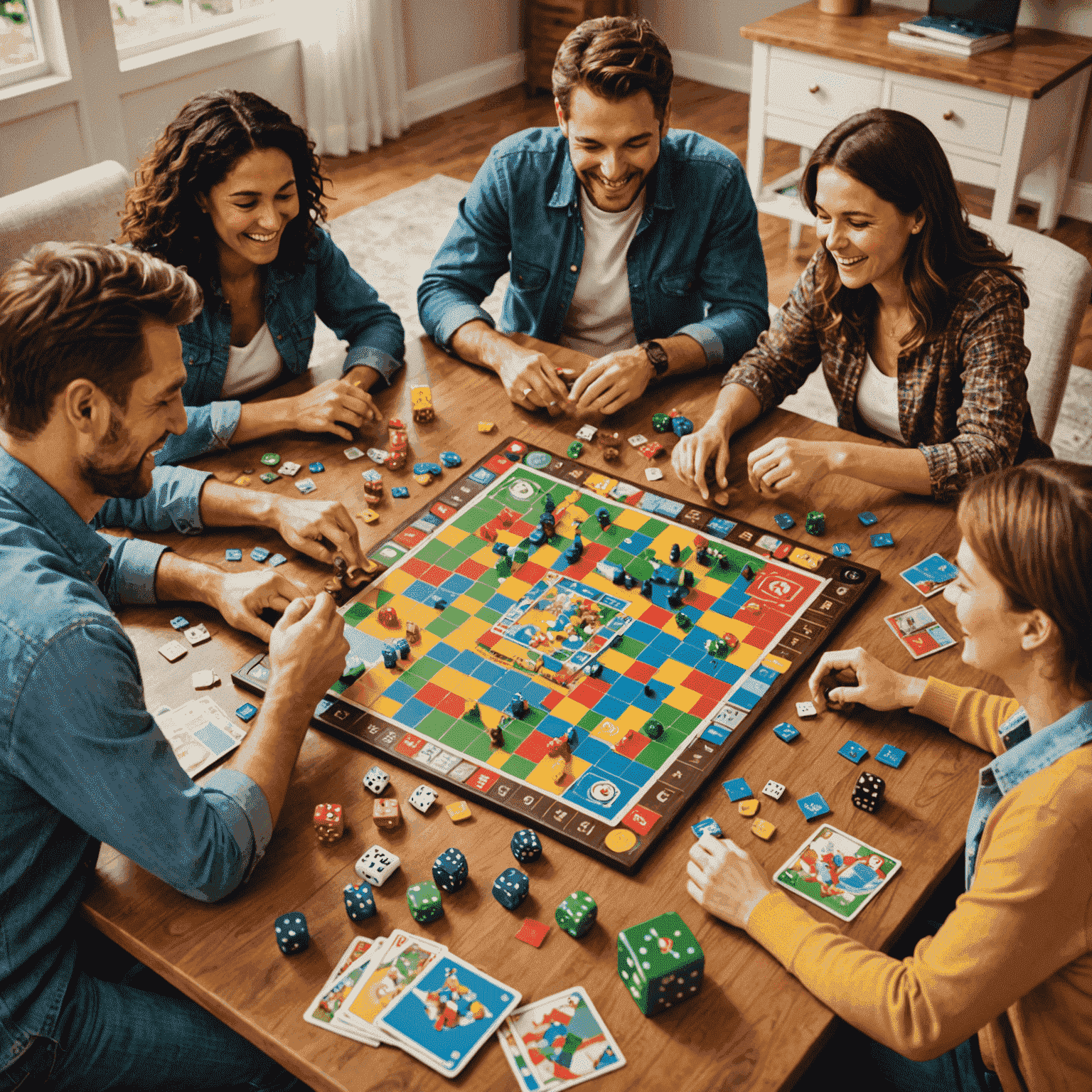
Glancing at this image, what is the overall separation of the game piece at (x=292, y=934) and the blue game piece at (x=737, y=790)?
1.79 ft

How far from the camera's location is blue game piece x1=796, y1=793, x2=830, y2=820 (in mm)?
1416

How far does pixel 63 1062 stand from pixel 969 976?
108cm

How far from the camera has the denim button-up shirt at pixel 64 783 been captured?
1261 millimetres

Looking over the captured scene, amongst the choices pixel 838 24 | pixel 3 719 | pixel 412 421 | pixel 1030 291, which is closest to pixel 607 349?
pixel 412 421

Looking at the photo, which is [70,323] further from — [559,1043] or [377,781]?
[559,1043]

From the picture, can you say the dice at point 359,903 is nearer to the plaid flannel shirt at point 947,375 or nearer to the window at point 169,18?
the plaid flannel shirt at point 947,375

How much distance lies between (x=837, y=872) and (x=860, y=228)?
1218 mm

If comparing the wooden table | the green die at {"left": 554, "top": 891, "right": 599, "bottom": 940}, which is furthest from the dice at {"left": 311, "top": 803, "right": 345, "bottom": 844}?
the green die at {"left": 554, "top": 891, "right": 599, "bottom": 940}

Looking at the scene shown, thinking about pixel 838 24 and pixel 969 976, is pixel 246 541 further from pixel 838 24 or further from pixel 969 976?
pixel 838 24

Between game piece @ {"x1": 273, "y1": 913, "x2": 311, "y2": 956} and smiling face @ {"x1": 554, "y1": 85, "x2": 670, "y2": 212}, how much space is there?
164 cm

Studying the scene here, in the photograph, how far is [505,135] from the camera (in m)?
5.98

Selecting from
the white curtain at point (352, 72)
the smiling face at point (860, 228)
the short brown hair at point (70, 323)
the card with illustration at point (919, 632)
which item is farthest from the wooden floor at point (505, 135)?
the short brown hair at point (70, 323)

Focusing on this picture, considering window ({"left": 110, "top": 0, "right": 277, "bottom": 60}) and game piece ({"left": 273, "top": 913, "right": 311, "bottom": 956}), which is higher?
window ({"left": 110, "top": 0, "right": 277, "bottom": 60})

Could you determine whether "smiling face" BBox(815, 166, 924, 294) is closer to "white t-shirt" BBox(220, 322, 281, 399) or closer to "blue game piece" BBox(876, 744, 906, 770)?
"blue game piece" BBox(876, 744, 906, 770)
